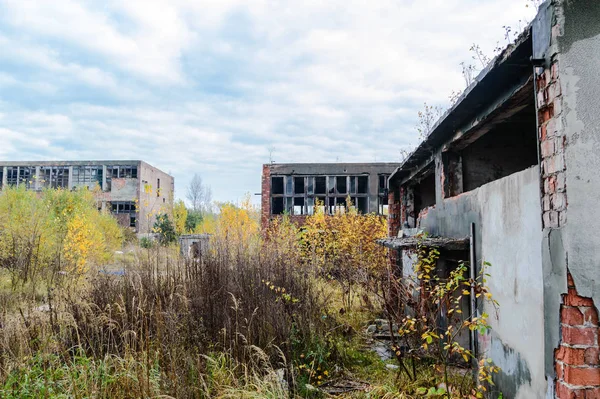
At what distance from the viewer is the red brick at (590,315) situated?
2.60 metres

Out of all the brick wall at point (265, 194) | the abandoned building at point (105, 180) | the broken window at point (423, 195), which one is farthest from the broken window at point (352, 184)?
the abandoned building at point (105, 180)

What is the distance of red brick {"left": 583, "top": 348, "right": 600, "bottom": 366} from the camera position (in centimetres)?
261

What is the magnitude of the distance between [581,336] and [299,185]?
1793cm

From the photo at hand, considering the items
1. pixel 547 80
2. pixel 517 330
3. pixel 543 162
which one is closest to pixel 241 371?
pixel 517 330

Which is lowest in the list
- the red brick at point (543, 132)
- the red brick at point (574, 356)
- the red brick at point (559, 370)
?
the red brick at point (559, 370)

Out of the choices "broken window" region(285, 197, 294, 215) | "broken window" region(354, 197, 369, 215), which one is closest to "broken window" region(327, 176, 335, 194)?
"broken window" region(354, 197, 369, 215)

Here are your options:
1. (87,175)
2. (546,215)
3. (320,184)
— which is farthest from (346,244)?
(87,175)

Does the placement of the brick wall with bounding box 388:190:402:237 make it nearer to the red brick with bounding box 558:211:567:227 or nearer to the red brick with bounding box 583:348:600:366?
the red brick with bounding box 558:211:567:227

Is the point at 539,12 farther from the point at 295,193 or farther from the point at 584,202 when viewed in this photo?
the point at 295,193

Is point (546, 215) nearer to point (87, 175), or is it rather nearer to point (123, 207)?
point (123, 207)

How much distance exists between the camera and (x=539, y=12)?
2.96 meters

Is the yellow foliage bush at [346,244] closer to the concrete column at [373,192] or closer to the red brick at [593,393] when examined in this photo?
the concrete column at [373,192]

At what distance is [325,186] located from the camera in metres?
20.6

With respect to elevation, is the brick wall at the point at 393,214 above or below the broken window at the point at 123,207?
below
